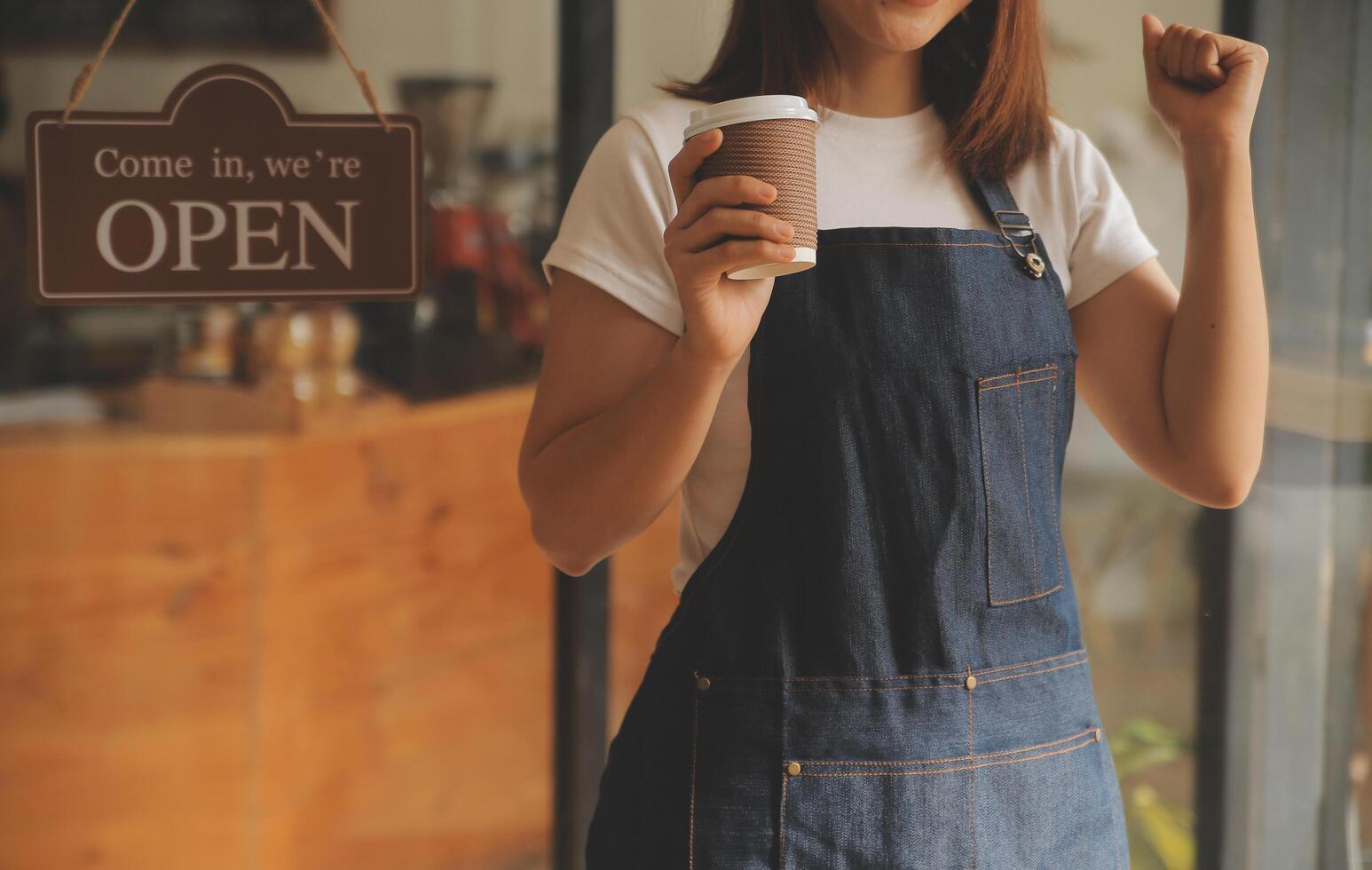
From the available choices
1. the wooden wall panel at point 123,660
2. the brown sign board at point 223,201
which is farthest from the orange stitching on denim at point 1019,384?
the wooden wall panel at point 123,660

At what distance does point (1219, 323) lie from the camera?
114 centimetres

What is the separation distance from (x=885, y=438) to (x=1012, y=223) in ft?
0.83

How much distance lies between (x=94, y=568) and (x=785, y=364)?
1021 millimetres

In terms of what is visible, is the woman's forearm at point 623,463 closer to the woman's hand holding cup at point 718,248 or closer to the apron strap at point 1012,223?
the woman's hand holding cup at point 718,248

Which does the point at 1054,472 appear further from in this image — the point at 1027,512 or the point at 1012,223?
the point at 1012,223

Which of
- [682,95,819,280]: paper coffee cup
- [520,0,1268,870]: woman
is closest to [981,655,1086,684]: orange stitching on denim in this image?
[520,0,1268,870]: woman

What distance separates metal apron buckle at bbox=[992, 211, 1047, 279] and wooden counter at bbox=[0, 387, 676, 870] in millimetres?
750

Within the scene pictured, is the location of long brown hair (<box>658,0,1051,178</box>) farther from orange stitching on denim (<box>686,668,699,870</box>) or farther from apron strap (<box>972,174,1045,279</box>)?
orange stitching on denim (<box>686,668,699,870</box>)

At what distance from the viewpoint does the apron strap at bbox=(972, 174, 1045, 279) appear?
1.15 metres

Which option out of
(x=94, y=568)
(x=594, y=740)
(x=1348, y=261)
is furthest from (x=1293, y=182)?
(x=94, y=568)

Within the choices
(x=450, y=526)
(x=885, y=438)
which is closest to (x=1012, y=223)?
(x=885, y=438)

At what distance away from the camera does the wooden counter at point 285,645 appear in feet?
5.22

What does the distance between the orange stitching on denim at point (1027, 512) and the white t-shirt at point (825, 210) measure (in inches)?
6.3

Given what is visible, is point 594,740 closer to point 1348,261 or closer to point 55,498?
point 55,498
